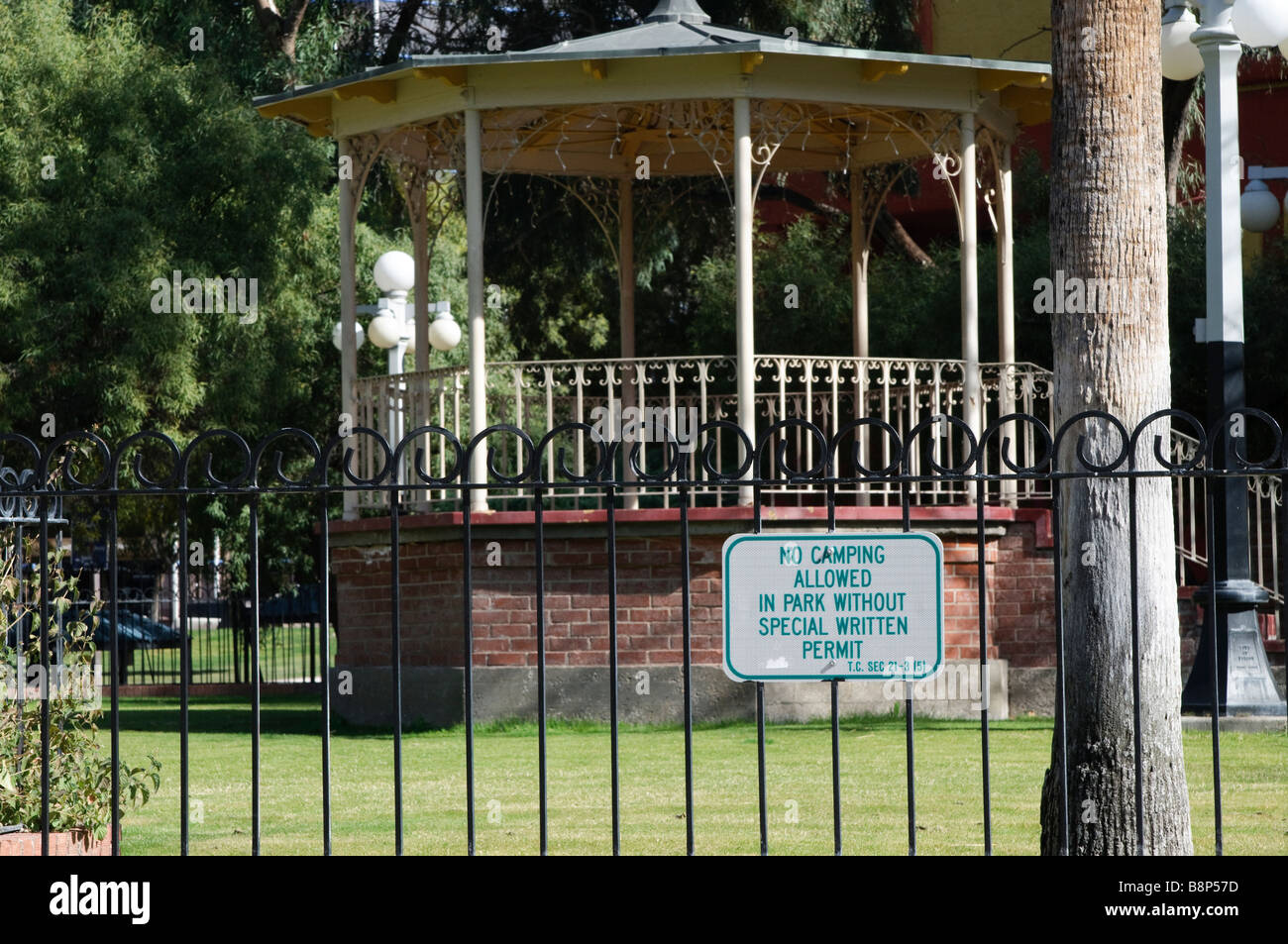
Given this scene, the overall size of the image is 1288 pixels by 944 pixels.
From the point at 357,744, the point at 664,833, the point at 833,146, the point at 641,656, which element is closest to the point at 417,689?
the point at 357,744

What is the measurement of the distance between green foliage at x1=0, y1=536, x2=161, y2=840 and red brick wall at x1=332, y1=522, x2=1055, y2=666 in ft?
20.0

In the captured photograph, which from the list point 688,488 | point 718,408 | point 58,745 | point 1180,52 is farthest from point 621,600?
point 688,488

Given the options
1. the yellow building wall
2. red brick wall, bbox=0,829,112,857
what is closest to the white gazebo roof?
red brick wall, bbox=0,829,112,857

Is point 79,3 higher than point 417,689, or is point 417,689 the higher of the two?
point 79,3

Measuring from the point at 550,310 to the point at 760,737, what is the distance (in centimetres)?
1884

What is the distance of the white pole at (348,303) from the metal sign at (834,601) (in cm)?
899

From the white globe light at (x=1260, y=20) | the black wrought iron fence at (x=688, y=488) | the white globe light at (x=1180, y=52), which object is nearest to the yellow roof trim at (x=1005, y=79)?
the white globe light at (x=1180, y=52)

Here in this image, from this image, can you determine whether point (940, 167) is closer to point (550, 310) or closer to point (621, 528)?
point (621, 528)

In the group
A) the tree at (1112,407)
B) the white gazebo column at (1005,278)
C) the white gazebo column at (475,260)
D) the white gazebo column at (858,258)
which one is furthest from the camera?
the white gazebo column at (858,258)

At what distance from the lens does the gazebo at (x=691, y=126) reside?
1275cm

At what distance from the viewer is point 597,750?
439 inches

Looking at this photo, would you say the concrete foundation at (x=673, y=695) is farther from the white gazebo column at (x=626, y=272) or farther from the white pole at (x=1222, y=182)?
the white gazebo column at (x=626, y=272)

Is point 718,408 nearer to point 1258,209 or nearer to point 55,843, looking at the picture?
point 1258,209

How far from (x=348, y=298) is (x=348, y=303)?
0.14 feet
